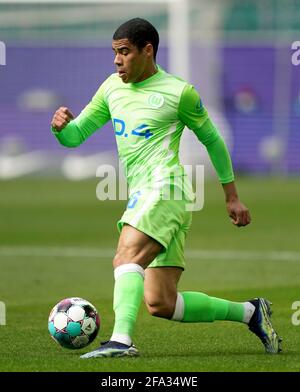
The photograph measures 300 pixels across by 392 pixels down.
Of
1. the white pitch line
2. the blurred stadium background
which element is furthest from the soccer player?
the blurred stadium background

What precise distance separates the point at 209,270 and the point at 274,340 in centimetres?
639

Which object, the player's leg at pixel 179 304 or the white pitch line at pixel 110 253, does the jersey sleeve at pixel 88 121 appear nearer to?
the player's leg at pixel 179 304

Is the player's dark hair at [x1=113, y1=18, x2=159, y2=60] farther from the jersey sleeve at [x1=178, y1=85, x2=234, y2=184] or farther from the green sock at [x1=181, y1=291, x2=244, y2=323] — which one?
the green sock at [x1=181, y1=291, x2=244, y2=323]

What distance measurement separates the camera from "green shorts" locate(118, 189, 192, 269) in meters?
8.17

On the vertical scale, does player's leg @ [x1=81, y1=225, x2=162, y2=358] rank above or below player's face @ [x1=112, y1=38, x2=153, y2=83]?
below

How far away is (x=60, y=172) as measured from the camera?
37.1 meters

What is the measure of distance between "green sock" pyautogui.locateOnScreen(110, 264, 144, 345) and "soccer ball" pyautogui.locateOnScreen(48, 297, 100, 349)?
0.53 metres

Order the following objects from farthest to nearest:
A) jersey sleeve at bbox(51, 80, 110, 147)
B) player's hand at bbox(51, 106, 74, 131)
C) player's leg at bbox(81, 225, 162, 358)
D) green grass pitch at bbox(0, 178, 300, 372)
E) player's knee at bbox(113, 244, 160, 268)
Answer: jersey sleeve at bbox(51, 80, 110, 147) < player's hand at bbox(51, 106, 74, 131) < green grass pitch at bbox(0, 178, 300, 372) < player's knee at bbox(113, 244, 160, 268) < player's leg at bbox(81, 225, 162, 358)

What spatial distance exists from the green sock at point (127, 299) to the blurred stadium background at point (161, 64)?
25390mm

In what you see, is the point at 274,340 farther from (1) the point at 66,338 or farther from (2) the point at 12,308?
(2) the point at 12,308

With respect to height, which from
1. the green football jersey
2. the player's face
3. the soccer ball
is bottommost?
the soccer ball

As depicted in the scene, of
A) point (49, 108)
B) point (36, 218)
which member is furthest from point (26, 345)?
point (49, 108)

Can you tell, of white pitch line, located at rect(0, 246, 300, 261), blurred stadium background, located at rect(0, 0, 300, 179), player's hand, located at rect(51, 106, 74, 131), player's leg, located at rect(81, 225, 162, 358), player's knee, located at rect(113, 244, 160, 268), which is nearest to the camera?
player's leg, located at rect(81, 225, 162, 358)

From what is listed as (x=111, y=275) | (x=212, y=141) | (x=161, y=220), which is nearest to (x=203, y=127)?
(x=212, y=141)
